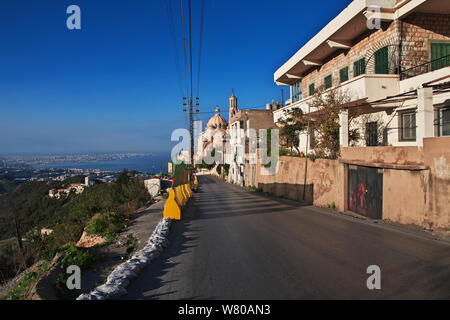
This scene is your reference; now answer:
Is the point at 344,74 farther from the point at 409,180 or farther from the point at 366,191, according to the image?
the point at 409,180

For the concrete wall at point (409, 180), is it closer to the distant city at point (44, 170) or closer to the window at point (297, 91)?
the window at point (297, 91)

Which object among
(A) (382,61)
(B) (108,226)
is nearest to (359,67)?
(A) (382,61)

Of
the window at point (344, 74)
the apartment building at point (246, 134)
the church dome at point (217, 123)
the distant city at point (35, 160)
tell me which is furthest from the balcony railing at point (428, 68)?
the church dome at point (217, 123)

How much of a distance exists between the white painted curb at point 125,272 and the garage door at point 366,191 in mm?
7404

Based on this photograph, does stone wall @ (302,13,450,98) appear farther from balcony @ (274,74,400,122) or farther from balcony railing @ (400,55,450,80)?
balcony @ (274,74,400,122)

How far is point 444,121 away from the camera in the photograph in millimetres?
10758

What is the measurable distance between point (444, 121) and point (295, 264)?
9.40 meters

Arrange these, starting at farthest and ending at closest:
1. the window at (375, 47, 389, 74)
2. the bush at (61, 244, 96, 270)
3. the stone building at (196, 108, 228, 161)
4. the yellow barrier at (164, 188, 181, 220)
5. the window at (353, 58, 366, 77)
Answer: the stone building at (196, 108, 228, 161)
the window at (353, 58, 366, 77)
the window at (375, 47, 389, 74)
the yellow barrier at (164, 188, 181, 220)
the bush at (61, 244, 96, 270)

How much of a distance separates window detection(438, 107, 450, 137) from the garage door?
3.31 metres

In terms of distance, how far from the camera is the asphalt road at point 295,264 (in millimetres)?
4355

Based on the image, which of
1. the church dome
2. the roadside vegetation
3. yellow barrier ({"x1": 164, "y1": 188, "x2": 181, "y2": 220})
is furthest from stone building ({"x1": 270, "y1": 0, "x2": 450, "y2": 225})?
the church dome

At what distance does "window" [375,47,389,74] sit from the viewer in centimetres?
1323
